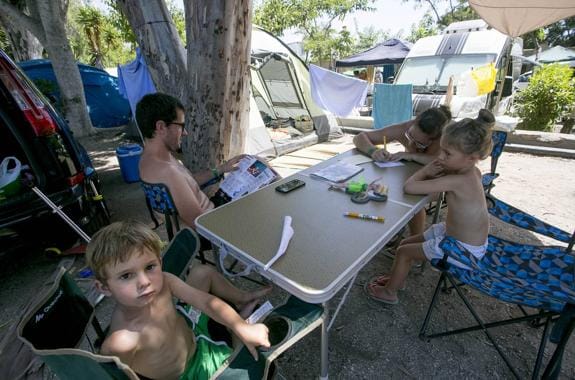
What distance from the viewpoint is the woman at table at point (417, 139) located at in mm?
2256

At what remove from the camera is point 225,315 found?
3.74 ft

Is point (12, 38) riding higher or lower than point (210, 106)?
higher

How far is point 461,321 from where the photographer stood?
1.91m

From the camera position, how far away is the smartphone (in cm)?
184

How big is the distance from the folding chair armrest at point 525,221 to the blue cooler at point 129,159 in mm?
4362

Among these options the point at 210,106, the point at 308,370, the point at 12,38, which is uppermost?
the point at 12,38

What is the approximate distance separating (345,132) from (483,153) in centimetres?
585

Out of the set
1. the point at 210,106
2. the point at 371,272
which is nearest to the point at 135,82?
the point at 210,106

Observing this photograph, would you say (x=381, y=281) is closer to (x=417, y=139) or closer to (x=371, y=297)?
(x=371, y=297)

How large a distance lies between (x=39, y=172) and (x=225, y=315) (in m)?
1.98

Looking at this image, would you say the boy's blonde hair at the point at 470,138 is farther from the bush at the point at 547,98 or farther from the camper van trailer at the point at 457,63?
the bush at the point at 547,98

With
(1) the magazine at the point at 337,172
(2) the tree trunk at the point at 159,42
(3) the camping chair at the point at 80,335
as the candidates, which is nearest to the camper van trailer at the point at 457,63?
(1) the magazine at the point at 337,172

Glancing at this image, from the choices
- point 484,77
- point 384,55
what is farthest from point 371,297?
point 384,55

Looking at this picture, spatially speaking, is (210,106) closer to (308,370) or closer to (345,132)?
(308,370)
